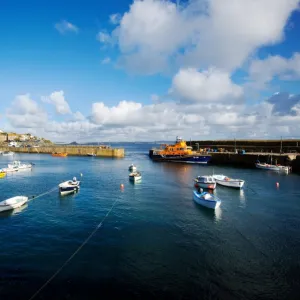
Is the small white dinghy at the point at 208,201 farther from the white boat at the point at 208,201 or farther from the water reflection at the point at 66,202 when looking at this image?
the water reflection at the point at 66,202

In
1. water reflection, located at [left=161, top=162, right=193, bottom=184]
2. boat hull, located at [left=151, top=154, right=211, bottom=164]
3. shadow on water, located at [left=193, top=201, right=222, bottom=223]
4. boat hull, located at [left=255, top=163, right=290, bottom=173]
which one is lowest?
shadow on water, located at [left=193, top=201, right=222, bottom=223]

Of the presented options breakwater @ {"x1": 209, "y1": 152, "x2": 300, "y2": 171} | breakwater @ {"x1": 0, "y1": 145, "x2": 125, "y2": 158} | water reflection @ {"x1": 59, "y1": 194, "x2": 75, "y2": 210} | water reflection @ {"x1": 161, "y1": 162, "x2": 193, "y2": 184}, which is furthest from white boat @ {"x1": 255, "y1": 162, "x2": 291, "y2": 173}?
breakwater @ {"x1": 0, "y1": 145, "x2": 125, "y2": 158}

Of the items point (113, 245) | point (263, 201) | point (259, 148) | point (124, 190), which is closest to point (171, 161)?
point (259, 148)

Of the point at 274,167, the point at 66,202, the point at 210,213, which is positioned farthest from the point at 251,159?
the point at 66,202

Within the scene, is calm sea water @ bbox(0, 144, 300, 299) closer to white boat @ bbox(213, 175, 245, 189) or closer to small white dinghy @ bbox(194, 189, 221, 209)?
small white dinghy @ bbox(194, 189, 221, 209)

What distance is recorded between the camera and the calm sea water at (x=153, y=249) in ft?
46.3

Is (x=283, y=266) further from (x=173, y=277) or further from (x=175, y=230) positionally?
(x=175, y=230)

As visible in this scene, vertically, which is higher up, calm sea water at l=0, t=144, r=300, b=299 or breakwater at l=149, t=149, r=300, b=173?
breakwater at l=149, t=149, r=300, b=173

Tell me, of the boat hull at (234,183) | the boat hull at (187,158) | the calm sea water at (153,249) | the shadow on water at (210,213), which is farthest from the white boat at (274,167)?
the shadow on water at (210,213)

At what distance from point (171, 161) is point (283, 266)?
254 ft

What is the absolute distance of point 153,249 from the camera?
18.8 metres

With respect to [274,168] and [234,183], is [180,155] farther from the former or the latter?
[234,183]

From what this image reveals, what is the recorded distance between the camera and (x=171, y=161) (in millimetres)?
93938

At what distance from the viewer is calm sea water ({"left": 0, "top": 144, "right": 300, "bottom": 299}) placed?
1412 cm
